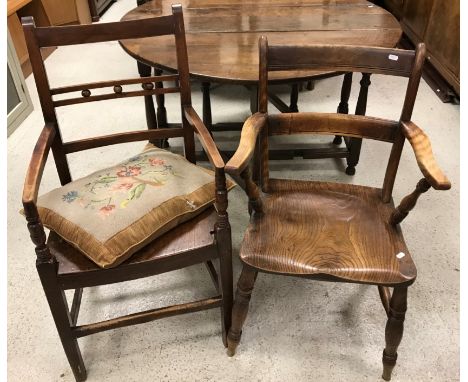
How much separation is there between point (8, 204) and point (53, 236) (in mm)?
1035

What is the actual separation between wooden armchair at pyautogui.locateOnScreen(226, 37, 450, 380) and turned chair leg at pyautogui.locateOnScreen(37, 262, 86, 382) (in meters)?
0.49

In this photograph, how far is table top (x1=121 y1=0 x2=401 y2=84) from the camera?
1.64m

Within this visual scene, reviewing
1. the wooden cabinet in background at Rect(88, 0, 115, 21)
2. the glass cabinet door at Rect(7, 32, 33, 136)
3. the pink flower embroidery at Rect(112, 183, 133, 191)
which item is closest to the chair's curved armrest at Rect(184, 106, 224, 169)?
the pink flower embroidery at Rect(112, 183, 133, 191)

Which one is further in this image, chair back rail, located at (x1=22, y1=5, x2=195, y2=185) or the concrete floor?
the concrete floor

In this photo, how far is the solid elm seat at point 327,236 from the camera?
120 centimetres

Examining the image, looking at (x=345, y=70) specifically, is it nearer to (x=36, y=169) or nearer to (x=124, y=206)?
(x=124, y=206)

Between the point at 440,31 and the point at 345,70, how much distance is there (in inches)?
82.3

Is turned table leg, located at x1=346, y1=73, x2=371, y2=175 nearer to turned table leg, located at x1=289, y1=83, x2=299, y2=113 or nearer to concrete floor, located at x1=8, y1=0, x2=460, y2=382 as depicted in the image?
concrete floor, located at x1=8, y1=0, x2=460, y2=382

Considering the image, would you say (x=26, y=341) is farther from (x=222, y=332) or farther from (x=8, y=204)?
(x=8, y=204)

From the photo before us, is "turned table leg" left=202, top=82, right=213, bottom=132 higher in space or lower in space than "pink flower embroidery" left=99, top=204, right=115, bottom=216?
lower

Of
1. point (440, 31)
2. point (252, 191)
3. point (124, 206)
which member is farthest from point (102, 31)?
point (440, 31)

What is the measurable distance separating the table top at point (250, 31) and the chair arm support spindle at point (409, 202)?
1.85ft

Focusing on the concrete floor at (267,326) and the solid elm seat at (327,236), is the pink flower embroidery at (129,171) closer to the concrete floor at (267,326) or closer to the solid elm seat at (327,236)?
the solid elm seat at (327,236)

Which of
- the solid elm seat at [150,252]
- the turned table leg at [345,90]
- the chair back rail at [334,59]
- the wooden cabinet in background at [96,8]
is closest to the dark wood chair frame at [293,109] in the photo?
the turned table leg at [345,90]
